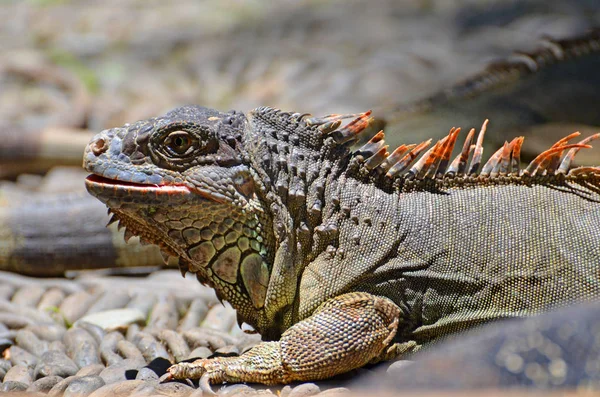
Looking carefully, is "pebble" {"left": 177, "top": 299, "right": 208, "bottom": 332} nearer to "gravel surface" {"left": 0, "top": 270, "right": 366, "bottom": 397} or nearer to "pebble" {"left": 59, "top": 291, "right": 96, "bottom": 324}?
"gravel surface" {"left": 0, "top": 270, "right": 366, "bottom": 397}

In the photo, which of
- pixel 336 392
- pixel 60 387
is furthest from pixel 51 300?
pixel 336 392

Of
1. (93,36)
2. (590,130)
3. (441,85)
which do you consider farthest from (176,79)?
(590,130)

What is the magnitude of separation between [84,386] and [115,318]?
136 cm

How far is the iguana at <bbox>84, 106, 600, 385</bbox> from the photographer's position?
389 cm

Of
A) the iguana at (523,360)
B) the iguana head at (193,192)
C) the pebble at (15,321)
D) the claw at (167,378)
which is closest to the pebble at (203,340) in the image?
the iguana head at (193,192)

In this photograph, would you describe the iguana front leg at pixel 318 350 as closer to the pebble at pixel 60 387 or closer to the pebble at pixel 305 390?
the pebble at pixel 305 390

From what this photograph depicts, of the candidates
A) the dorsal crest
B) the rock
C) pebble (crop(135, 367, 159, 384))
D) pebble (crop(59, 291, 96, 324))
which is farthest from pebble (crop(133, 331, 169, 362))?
the dorsal crest

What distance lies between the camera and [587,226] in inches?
157

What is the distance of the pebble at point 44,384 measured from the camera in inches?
156

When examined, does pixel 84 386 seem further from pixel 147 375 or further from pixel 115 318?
pixel 115 318

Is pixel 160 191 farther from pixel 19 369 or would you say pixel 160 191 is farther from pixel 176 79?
pixel 176 79

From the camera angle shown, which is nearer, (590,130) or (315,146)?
(315,146)

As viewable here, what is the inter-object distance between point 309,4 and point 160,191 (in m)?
9.43

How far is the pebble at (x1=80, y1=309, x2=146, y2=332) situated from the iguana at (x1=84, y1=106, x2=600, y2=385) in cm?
114
